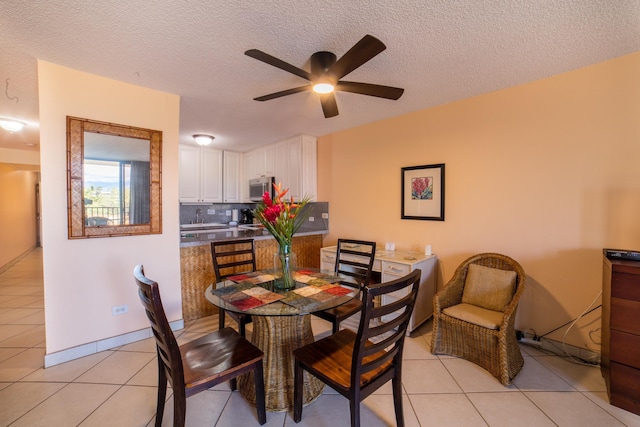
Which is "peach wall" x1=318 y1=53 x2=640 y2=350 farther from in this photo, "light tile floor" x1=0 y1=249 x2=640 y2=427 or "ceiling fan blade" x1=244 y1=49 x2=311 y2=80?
"ceiling fan blade" x1=244 y1=49 x2=311 y2=80

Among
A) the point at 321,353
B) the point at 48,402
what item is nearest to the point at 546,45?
the point at 321,353

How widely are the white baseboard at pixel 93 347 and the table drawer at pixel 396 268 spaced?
2.44 meters

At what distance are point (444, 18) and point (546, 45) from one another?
0.88 metres

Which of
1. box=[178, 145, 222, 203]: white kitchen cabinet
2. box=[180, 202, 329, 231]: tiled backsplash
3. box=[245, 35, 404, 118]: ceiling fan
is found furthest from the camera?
box=[178, 145, 222, 203]: white kitchen cabinet

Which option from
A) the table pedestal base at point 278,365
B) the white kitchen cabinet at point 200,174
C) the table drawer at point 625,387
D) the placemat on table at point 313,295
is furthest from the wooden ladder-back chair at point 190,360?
the white kitchen cabinet at point 200,174

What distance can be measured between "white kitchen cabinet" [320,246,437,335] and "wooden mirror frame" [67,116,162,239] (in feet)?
7.57

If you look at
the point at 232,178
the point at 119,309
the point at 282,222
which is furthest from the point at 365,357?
the point at 232,178

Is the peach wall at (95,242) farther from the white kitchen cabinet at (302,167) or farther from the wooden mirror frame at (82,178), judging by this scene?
the white kitchen cabinet at (302,167)

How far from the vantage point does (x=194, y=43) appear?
1812 mm

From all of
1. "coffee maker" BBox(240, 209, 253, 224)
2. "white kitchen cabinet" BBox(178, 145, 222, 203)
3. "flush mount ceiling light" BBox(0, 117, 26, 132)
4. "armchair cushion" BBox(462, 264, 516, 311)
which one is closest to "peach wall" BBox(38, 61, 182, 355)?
"white kitchen cabinet" BBox(178, 145, 222, 203)

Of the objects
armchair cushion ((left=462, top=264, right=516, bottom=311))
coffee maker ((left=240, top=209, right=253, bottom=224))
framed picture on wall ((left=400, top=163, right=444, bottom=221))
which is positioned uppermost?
framed picture on wall ((left=400, top=163, right=444, bottom=221))

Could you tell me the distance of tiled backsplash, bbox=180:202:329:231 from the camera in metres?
4.28

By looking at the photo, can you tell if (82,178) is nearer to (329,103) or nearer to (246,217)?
(329,103)

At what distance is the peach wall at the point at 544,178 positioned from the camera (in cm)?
202
